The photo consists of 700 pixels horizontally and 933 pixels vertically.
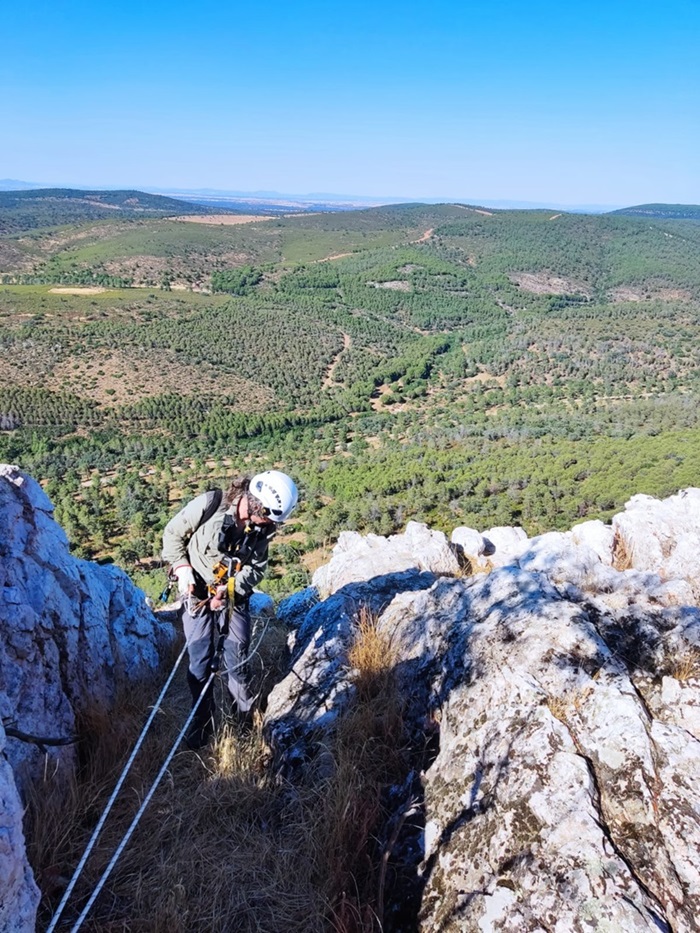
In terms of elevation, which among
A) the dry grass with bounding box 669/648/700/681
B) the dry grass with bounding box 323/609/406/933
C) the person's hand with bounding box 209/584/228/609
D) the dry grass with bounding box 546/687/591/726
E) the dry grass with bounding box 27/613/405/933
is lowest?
the dry grass with bounding box 27/613/405/933

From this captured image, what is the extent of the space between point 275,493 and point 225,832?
203 centimetres

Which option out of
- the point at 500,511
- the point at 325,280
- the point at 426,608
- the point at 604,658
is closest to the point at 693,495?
the point at 426,608

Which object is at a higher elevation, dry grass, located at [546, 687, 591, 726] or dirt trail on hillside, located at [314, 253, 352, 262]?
dirt trail on hillside, located at [314, 253, 352, 262]

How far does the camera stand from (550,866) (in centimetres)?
221

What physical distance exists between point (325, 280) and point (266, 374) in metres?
61.0

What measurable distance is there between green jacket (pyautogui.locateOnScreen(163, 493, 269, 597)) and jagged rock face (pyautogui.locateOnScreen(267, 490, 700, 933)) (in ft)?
3.33

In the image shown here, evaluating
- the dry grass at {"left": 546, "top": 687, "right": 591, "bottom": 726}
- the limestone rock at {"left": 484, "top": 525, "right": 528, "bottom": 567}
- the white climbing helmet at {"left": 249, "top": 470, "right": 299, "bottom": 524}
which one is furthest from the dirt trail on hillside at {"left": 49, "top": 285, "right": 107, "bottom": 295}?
the dry grass at {"left": 546, "top": 687, "right": 591, "bottom": 726}

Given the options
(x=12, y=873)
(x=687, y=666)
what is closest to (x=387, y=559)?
(x=687, y=666)

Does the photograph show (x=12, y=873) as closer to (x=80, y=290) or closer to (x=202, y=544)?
(x=202, y=544)

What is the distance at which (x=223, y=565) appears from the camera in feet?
12.8

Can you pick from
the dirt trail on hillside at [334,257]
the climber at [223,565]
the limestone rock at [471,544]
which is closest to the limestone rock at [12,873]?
the climber at [223,565]

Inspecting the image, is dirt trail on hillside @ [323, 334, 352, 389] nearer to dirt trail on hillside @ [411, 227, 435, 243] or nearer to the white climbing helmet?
dirt trail on hillside @ [411, 227, 435, 243]

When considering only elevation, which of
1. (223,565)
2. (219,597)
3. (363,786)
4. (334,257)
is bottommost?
(363,786)

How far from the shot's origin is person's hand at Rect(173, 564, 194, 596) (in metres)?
3.95
